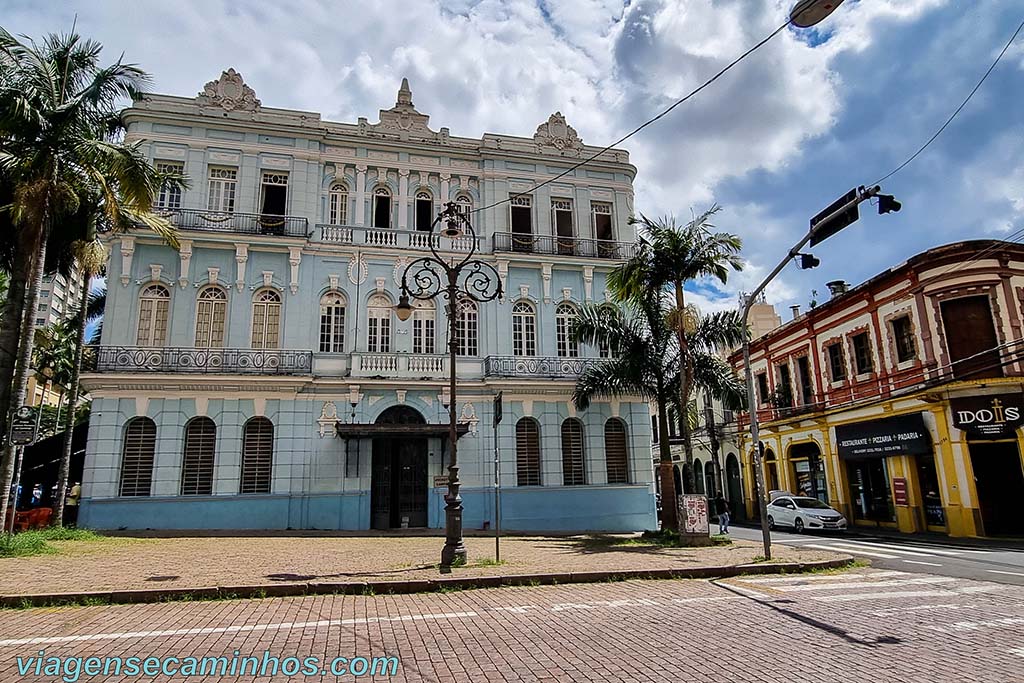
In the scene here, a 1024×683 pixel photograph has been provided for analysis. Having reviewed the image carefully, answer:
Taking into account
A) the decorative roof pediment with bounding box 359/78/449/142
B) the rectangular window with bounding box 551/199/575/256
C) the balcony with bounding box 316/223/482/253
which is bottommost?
the balcony with bounding box 316/223/482/253

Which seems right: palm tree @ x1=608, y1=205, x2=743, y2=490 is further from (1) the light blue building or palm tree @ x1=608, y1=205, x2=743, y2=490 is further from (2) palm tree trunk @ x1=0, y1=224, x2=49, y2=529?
(2) palm tree trunk @ x1=0, y1=224, x2=49, y2=529

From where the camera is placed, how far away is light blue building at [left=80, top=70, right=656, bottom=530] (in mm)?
A: 18797

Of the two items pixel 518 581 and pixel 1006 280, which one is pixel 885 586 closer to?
pixel 518 581

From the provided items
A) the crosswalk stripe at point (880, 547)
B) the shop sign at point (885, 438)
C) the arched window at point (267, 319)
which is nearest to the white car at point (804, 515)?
the shop sign at point (885, 438)

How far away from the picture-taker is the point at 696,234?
17.0 metres

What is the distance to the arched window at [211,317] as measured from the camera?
19.9 metres

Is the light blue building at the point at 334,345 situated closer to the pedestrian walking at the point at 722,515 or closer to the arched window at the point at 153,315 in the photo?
the arched window at the point at 153,315

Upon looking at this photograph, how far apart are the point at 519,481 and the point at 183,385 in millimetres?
10873

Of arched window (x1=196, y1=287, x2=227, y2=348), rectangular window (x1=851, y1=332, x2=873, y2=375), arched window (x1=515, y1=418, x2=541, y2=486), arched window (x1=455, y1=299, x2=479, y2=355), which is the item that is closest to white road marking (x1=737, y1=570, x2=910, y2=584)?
arched window (x1=515, y1=418, x2=541, y2=486)

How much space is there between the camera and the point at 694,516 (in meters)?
15.3

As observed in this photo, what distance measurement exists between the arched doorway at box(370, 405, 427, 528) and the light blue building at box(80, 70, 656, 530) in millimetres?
61

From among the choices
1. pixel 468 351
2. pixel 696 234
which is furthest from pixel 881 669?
pixel 468 351

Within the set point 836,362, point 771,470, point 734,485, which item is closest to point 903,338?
point 836,362

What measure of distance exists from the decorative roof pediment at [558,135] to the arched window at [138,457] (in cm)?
1651
